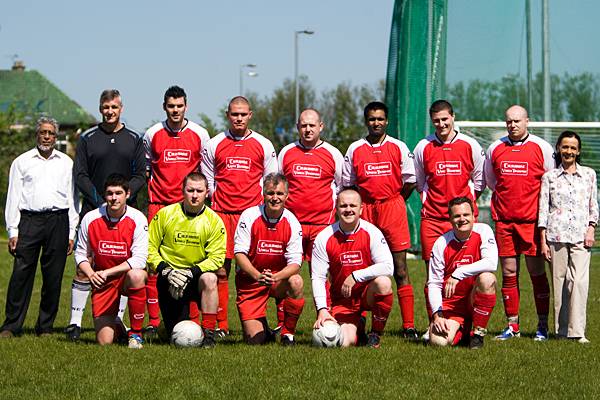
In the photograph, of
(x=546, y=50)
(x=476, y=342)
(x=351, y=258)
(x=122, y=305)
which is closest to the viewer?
(x=476, y=342)

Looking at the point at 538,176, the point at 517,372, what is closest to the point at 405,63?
the point at 538,176

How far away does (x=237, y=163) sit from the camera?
899 cm

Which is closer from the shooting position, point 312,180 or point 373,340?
point 373,340

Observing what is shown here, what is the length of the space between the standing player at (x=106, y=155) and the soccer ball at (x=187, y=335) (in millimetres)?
1083

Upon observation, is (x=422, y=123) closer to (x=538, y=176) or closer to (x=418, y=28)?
(x=418, y=28)

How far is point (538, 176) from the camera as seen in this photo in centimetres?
880

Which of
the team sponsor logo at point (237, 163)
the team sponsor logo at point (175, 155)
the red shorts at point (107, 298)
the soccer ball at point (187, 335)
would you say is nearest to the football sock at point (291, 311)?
the soccer ball at point (187, 335)

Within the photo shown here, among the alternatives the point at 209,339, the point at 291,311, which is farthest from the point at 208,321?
the point at 291,311

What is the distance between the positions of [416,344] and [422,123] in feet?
31.3

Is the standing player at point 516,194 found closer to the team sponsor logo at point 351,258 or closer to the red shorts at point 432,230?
the red shorts at point 432,230

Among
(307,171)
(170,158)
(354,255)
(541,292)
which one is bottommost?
(541,292)

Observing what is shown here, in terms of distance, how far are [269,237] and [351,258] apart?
2.28 ft

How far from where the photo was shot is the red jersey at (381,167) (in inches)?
352

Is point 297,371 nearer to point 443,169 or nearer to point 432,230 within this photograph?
point 432,230
